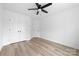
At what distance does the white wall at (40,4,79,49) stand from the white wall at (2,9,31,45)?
0.33m

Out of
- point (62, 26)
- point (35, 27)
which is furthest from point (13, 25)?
point (62, 26)

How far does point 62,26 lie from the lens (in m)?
1.44

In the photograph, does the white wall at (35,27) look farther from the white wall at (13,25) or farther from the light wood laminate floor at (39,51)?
the light wood laminate floor at (39,51)

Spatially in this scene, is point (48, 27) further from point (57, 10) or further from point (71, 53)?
point (71, 53)

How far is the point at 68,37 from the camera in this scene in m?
1.41

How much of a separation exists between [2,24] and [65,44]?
120 cm

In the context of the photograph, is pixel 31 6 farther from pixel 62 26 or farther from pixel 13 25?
pixel 62 26

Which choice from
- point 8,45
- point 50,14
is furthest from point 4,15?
point 50,14

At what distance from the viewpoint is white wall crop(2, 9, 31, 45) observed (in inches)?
57.7

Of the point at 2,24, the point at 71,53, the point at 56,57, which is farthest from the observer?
the point at 2,24

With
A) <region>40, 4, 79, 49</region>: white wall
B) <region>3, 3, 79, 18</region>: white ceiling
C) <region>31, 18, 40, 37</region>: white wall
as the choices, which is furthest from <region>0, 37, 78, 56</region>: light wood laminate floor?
<region>3, 3, 79, 18</region>: white ceiling

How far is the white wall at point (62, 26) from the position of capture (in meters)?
1.40

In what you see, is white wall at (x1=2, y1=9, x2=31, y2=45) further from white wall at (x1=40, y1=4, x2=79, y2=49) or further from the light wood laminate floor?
white wall at (x1=40, y1=4, x2=79, y2=49)

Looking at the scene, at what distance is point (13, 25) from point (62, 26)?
3.05ft
